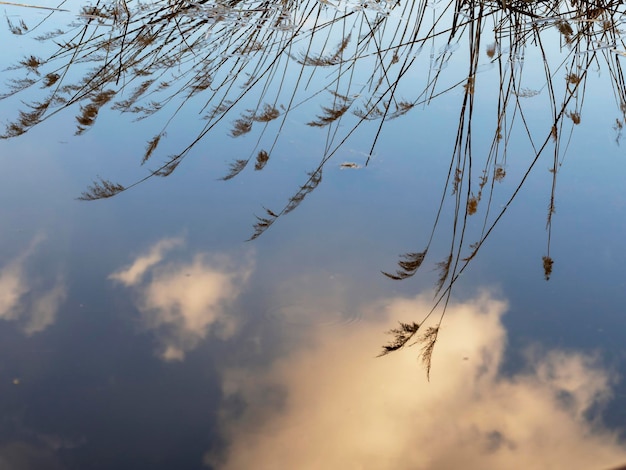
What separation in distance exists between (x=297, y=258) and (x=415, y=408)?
41cm

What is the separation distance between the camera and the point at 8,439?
970mm

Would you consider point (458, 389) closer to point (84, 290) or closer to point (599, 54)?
point (84, 290)

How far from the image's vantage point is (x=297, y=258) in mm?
1383

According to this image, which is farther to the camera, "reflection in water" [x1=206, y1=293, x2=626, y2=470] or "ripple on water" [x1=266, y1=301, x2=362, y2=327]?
"ripple on water" [x1=266, y1=301, x2=362, y2=327]

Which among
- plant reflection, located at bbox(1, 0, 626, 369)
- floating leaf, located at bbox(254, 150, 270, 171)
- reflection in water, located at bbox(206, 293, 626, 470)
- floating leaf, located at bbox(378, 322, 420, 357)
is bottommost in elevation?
reflection in water, located at bbox(206, 293, 626, 470)

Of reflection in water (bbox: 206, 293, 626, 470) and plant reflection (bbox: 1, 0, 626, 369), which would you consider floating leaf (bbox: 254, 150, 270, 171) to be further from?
reflection in water (bbox: 206, 293, 626, 470)

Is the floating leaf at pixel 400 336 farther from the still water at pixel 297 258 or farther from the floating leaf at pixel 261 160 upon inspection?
the floating leaf at pixel 261 160

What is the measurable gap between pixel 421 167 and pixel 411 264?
0.41m

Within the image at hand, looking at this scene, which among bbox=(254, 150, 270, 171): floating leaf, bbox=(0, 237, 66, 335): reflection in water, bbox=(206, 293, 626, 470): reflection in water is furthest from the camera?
bbox=(254, 150, 270, 171): floating leaf

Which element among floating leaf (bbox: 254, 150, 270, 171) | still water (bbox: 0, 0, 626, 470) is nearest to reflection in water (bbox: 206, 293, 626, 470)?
still water (bbox: 0, 0, 626, 470)

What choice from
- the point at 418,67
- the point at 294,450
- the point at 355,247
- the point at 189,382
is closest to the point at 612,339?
the point at 355,247

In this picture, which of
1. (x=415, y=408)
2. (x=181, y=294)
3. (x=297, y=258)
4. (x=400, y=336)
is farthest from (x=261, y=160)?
(x=415, y=408)

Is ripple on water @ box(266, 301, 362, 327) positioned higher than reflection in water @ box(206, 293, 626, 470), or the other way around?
ripple on water @ box(266, 301, 362, 327)

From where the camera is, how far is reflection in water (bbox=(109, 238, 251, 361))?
1181 mm
